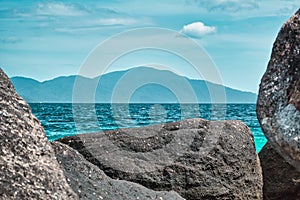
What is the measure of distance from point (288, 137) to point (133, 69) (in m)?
5.78

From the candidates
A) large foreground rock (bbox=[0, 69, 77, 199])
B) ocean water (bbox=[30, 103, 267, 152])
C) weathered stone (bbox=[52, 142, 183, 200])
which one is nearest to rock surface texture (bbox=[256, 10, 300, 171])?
weathered stone (bbox=[52, 142, 183, 200])

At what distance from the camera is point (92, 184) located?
496cm

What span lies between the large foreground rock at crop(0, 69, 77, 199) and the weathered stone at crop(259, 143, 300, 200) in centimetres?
686

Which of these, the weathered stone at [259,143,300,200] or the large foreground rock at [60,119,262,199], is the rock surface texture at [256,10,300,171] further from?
the weathered stone at [259,143,300,200]

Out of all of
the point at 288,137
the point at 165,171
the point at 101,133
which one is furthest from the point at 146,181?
the point at 288,137

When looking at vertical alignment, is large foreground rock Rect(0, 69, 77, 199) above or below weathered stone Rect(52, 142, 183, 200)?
above

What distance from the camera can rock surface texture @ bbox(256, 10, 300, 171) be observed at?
464 cm

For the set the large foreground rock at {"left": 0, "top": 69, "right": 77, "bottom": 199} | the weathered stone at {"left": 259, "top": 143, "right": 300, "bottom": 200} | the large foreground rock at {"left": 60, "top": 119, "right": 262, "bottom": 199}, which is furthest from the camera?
the weathered stone at {"left": 259, "top": 143, "right": 300, "bottom": 200}

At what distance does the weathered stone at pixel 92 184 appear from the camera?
4844mm

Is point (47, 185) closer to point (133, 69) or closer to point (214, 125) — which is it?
point (214, 125)

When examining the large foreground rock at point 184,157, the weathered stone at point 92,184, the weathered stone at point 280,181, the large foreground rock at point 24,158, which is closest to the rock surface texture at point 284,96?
the weathered stone at point 92,184

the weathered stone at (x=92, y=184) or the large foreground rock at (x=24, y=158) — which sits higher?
the large foreground rock at (x=24, y=158)

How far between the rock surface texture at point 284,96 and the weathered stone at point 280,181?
17.2ft

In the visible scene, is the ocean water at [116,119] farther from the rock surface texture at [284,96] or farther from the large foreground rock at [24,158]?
the large foreground rock at [24,158]
